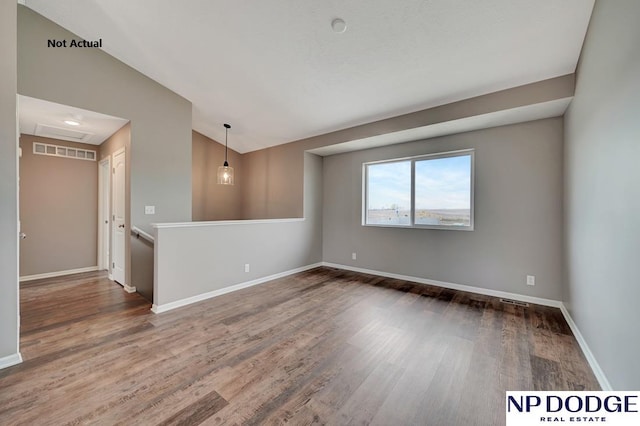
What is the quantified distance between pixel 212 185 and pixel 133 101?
2545 mm

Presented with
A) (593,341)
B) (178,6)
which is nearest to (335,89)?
(178,6)

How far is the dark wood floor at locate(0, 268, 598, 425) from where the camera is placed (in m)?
1.57

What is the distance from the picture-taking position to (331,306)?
3.28 m

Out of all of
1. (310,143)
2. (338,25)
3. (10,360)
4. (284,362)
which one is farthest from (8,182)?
(310,143)

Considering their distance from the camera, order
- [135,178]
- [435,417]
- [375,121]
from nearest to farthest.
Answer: [435,417] → [135,178] → [375,121]

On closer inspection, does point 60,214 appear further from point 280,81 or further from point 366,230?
point 366,230

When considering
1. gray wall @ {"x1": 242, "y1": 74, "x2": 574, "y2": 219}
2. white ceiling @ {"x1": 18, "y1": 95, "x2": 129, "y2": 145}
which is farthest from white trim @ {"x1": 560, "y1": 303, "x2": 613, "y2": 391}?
white ceiling @ {"x1": 18, "y1": 95, "x2": 129, "y2": 145}

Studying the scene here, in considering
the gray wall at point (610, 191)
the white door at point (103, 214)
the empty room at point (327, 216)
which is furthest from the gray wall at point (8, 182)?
the gray wall at point (610, 191)

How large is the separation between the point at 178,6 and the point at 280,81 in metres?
1.32

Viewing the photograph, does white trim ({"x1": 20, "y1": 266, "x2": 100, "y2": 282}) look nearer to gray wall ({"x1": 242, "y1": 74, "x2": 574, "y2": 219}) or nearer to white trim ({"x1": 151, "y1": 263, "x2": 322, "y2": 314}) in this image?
white trim ({"x1": 151, "y1": 263, "x2": 322, "y2": 314})

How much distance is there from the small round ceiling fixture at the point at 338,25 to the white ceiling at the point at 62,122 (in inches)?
133

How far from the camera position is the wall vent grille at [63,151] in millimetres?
4480

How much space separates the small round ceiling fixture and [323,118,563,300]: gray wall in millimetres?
2490

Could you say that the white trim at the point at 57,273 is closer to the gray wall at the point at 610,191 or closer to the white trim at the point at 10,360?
the white trim at the point at 10,360
